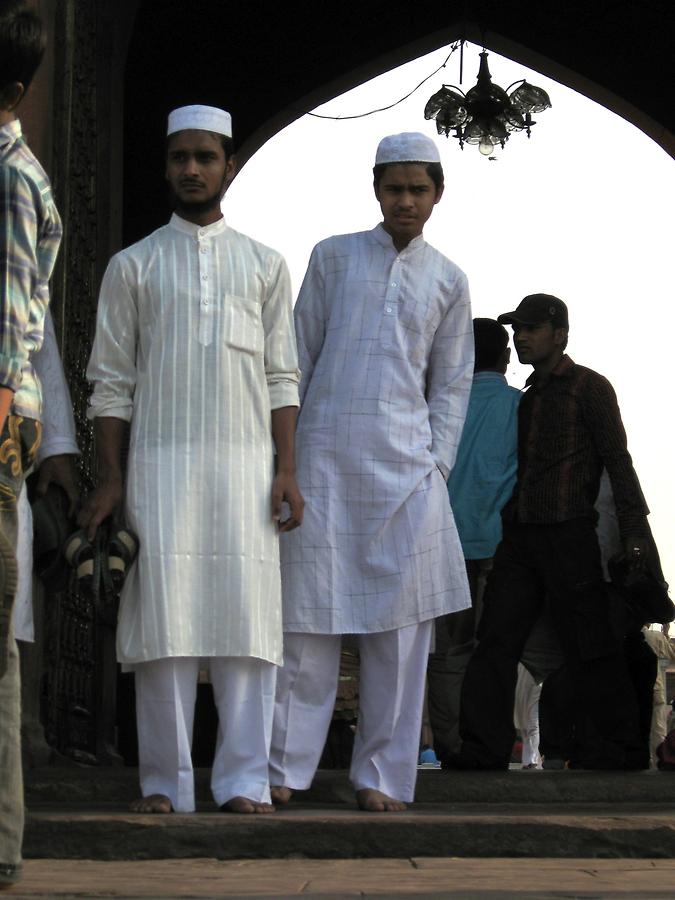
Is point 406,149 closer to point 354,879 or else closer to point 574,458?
point 574,458

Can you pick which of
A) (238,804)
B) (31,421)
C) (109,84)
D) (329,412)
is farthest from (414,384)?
(109,84)

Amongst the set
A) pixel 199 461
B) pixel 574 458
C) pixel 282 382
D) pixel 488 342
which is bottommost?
pixel 199 461

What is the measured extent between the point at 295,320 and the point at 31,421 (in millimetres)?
1870

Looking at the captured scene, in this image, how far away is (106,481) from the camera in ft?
16.0

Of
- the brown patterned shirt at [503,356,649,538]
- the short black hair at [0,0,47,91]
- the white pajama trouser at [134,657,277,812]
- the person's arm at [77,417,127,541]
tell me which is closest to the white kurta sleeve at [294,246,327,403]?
the person's arm at [77,417,127,541]

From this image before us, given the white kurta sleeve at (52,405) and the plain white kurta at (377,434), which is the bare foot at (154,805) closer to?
the plain white kurta at (377,434)

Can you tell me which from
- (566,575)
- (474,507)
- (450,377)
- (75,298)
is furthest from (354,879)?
(75,298)

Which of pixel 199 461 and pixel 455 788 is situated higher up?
pixel 199 461

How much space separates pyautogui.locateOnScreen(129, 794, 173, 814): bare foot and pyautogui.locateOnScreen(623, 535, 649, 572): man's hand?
2.13 metres

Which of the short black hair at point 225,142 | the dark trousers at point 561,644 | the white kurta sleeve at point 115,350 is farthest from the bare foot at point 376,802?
the short black hair at point 225,142

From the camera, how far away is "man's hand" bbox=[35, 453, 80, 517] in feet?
15.5

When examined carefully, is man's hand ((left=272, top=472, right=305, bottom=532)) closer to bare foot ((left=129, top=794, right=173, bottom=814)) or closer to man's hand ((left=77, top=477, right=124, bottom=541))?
man's hand ((left=77, top=477, right=124, bottom=541))

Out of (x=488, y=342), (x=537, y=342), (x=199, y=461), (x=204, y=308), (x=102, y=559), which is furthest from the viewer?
(x=488, y=342)

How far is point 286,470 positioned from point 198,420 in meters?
0.27
